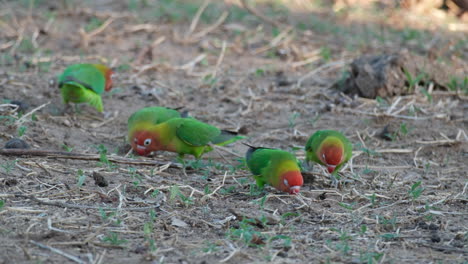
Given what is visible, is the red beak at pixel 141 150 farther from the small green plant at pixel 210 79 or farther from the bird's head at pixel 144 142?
the small green plant at pixel 210 79

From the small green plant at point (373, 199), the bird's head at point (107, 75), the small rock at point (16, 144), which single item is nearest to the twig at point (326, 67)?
the bird's head at point (107, 75)

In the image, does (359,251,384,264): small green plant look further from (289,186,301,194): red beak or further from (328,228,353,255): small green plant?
(289,186,301,194): red beak

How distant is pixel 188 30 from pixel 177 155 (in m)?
3.42

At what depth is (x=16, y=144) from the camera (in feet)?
15.6

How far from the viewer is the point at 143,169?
4.81 m

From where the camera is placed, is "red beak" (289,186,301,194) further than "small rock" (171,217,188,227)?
Yes

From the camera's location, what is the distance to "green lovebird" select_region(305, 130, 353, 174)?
4539 millimetres

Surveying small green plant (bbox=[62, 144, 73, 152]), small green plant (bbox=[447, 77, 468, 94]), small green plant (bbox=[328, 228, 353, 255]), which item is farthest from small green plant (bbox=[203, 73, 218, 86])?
small green plant (bbox=[328, 228, 353, 255])

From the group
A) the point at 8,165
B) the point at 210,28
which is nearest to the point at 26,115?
the point at 8,165

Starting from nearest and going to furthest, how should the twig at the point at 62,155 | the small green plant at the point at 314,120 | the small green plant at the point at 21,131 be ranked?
the twig at the point at 62,155 < the small green plant at the point at 21,131 < the small green plant at the point at 314,120

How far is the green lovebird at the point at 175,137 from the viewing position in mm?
5082

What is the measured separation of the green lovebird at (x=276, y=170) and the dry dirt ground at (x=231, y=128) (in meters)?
0.11

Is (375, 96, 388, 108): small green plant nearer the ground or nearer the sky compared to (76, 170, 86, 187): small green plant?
nearer the ground

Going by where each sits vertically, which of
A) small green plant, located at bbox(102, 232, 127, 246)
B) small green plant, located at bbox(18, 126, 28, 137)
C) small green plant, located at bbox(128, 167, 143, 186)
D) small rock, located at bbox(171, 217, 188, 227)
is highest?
small green plant, located at bbox(102, 232, 127, 246)
